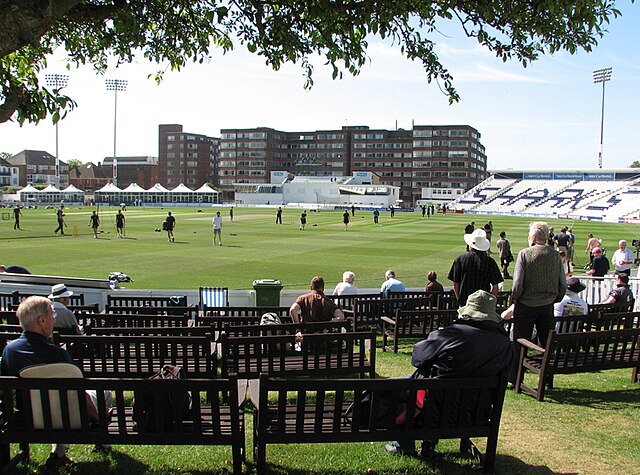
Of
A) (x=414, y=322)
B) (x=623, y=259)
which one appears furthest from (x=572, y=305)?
(x=623, y=259)

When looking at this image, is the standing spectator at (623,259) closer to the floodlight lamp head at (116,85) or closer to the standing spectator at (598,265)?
the standing spectator at (598,265)

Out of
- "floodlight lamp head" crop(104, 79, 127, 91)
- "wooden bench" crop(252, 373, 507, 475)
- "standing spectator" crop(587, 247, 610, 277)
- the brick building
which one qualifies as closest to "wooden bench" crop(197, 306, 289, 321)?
"wooden bench" crop(252, 373, 507, 475)

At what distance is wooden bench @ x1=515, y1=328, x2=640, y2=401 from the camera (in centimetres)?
602

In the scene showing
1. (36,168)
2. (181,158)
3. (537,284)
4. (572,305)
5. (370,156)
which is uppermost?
(370,156)

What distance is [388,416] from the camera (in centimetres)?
423

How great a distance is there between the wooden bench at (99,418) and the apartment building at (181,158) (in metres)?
158

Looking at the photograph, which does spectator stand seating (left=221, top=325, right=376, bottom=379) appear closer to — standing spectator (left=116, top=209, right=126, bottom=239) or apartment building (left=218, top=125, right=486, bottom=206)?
standing spectator (left=116, top=209, right=126, bottom=239)

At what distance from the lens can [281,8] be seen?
7.21 m

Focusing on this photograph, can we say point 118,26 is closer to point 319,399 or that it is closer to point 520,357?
point 319,399

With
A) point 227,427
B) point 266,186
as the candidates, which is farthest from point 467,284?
point 266,186

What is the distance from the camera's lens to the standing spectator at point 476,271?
722 cm

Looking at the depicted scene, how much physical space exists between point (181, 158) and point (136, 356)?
159 m

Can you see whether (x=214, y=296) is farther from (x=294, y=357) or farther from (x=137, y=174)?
(x=137, y=174)

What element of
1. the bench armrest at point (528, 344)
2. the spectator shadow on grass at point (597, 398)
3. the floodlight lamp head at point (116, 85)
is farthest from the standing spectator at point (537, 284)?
the floodlight lamp head at point (116, 85)
